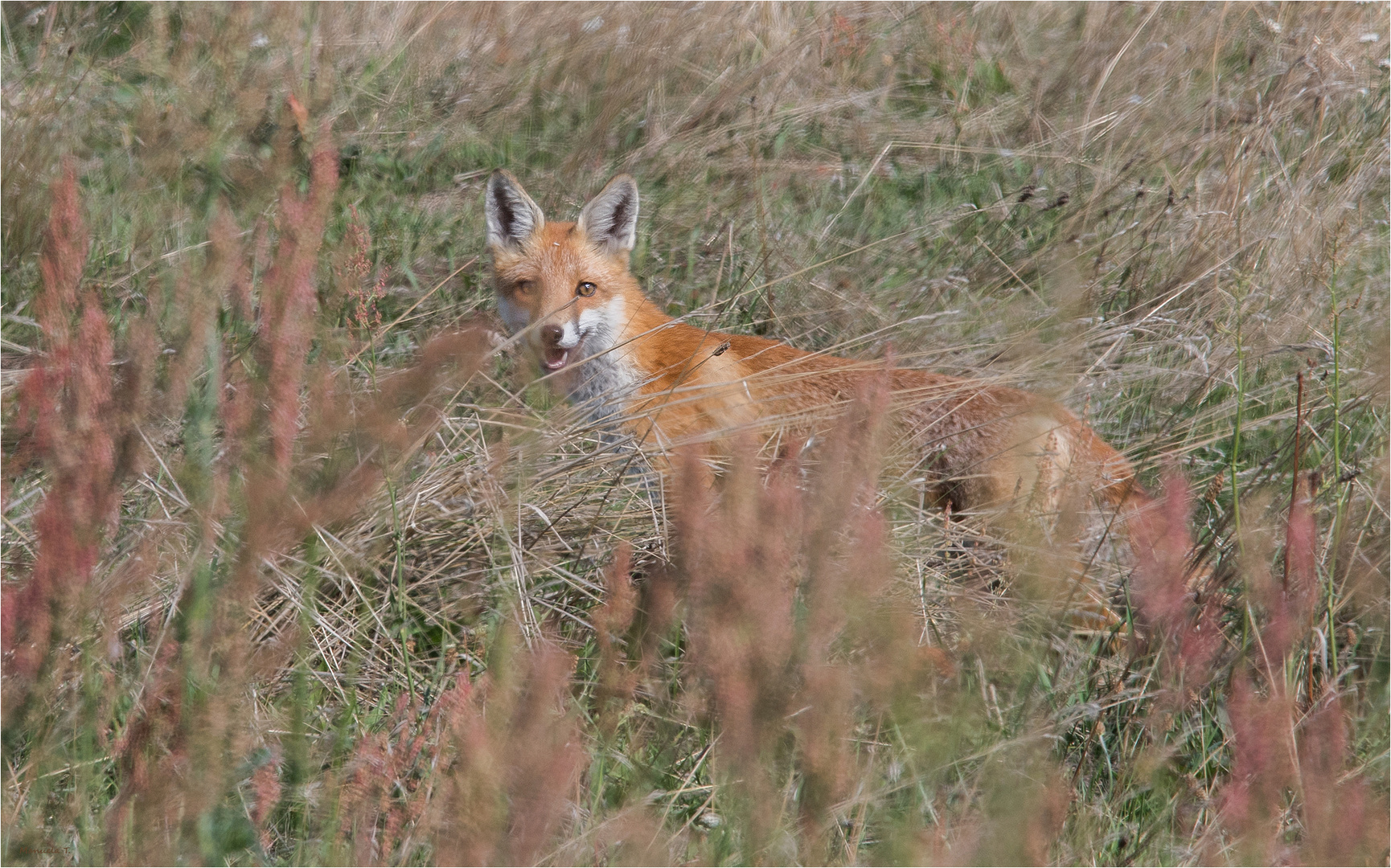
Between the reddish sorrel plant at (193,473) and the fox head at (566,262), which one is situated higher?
the reddish sorrel plant at (193,473)

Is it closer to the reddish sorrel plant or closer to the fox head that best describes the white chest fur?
the fox head

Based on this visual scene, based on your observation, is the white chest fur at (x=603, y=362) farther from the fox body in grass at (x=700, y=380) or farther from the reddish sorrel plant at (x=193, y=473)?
the reddish sorrel plant at (x=193, y=473)

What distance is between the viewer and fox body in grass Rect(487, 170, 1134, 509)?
3.48 m

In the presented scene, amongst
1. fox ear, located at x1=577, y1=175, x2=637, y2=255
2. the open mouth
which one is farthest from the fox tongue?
fox ear, located at x1=577, y1=175, x2=637, y2=255

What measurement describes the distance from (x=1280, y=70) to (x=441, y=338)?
525cm

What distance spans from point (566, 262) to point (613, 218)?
0.31m

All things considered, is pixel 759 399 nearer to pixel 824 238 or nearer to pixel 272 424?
pixel 824 238

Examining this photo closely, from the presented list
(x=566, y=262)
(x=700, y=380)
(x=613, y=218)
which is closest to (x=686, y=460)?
(x=700, y=380)

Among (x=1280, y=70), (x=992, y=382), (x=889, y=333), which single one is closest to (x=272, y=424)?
(x=992, y=382)

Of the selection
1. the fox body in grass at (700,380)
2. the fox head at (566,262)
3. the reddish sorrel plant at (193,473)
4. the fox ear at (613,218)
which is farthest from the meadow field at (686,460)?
the fox ear at (613,218)

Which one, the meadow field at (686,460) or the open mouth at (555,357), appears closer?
the meadow field at (686,460)

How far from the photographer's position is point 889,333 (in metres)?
4.07

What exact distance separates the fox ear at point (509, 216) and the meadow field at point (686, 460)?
0.39 metres

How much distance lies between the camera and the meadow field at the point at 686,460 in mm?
1353
